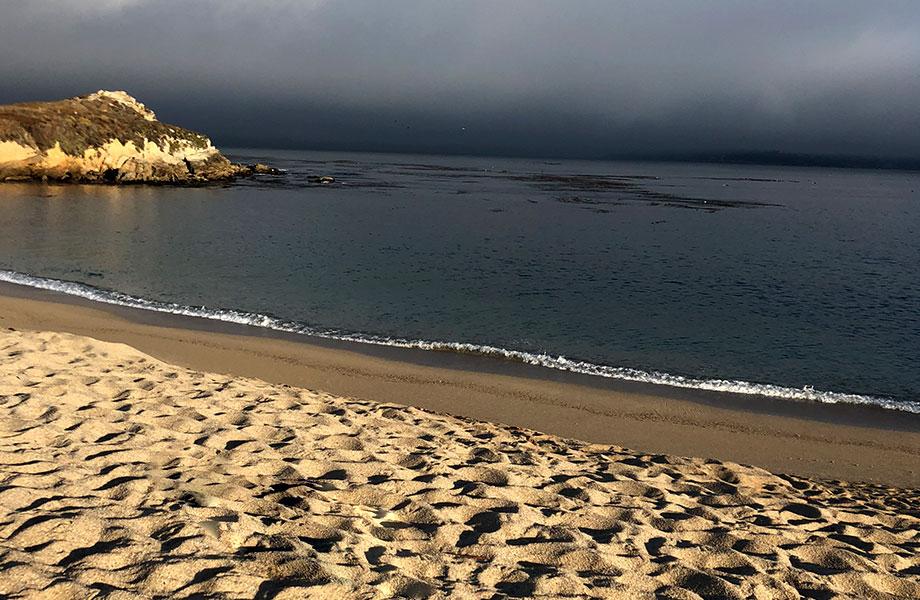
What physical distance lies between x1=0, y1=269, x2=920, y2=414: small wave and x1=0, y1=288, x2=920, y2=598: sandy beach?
12.8 feet

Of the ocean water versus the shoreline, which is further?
the ocean water

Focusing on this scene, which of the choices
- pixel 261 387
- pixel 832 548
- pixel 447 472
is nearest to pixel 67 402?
pixel 261 387

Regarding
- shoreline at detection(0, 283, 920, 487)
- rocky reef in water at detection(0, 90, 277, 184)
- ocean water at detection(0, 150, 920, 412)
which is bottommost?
shoreline at detection(0, 283, 920, 487)

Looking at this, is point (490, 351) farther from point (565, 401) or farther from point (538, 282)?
point (538, 282)

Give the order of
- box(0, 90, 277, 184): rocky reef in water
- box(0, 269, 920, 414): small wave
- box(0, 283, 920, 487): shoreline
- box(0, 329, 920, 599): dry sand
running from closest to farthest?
box(0, 329, 920, 599): dry sand → box(0, 283, 920, 487): shoreline → box(0, 269, 920, 414): small wave → box(0, 90, 277, 184): rocky reef in water

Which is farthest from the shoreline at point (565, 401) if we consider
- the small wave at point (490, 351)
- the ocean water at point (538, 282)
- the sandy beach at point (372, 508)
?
the ocean water at point (538, 282)

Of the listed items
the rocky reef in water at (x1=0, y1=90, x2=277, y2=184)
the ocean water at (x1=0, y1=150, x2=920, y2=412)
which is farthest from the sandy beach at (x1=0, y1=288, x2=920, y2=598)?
the rocky reef in water at (x1=0, y1=90, x2=277, y2=184)

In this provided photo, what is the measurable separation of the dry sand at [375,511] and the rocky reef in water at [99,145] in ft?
246

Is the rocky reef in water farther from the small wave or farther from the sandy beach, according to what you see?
the sandy beach

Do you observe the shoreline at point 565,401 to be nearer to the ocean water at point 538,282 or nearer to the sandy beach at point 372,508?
the sandy beach at point 372,508

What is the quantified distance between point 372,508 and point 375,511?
88 millimetres

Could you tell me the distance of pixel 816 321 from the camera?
21.5m

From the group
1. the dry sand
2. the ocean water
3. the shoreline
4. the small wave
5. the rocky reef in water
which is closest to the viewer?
the dry sand

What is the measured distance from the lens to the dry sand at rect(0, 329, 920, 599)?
5.05 meters
